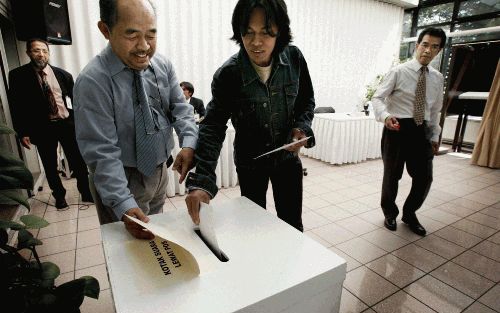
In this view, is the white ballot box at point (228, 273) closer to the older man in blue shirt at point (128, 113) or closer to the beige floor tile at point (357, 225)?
the older man in blue shirt at point (128, 113)

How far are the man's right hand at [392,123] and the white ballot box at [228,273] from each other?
1745mm

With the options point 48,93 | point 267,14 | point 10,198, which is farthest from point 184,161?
point 48,93

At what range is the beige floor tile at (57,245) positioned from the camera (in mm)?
2198

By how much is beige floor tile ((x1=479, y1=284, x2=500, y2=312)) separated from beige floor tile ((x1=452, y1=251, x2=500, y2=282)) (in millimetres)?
136

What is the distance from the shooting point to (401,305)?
65.9 inches

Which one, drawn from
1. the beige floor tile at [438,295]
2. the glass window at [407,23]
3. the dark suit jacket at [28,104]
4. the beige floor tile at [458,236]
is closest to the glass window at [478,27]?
the glass window at [407,23]

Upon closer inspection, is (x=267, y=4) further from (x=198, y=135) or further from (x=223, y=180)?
(x=223, y=180)

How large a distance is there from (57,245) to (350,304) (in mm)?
2188

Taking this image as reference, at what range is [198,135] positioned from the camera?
111 centimetres

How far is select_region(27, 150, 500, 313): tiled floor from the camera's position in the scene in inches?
68.5

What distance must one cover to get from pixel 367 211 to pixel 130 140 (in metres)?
2.61

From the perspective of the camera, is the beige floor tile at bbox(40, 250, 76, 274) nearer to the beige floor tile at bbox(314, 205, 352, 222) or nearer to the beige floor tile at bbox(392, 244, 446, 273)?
the beige floor tile at bbox(314, 205, 352, 222)

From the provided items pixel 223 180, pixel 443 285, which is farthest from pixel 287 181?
pixel 223 180

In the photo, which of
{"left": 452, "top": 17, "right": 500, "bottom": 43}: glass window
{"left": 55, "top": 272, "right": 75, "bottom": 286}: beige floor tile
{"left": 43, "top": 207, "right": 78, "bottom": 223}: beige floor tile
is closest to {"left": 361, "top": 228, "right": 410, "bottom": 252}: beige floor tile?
{"left": 55, "top": 272, "right": 75, "bottom": 286}: beige floor tile
